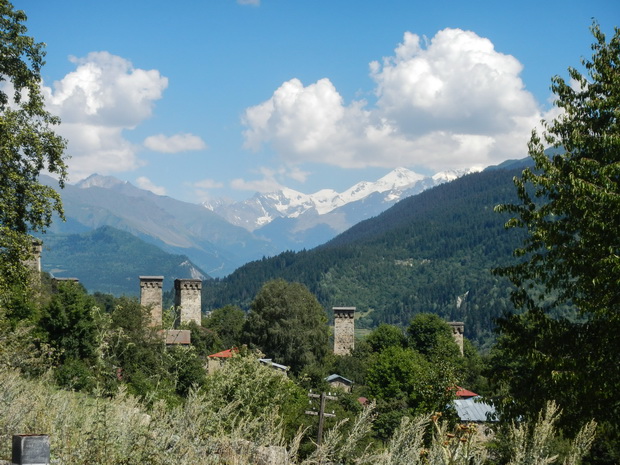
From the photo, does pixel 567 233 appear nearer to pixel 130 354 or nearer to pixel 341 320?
pixel 130 354

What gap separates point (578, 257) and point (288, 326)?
130 ft

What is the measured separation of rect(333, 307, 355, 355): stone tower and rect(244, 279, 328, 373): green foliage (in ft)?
15.0

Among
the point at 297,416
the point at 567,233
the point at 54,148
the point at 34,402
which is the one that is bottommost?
the point at 297,416

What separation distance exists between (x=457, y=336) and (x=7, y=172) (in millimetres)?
52731

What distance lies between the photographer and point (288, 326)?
5159cm

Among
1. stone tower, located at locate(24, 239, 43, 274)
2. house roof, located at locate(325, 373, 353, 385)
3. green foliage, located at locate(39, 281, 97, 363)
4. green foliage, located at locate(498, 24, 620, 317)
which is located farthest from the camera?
house roof, located at locate(325, 373, 353, 385)

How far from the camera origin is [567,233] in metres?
13.9

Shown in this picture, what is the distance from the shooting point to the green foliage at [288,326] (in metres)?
51.3

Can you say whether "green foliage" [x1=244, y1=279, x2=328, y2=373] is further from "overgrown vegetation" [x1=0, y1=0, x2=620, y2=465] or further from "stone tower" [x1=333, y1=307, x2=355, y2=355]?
"overgrown vegetation" [x1=0, y1=0, x2=620, y2=465]

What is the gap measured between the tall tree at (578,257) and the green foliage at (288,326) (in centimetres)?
3658

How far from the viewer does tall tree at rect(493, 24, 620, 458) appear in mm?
12484

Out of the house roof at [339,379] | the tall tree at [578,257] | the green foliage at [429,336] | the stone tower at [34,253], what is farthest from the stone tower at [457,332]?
the tall tree at [578,257]

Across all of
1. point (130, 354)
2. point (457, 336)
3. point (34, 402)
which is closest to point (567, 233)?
point (34, 402)

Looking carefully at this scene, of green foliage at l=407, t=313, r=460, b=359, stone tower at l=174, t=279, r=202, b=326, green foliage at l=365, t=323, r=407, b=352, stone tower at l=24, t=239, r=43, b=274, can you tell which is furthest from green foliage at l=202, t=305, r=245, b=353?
stone tower at l=24, t=239, r=43, b=274
